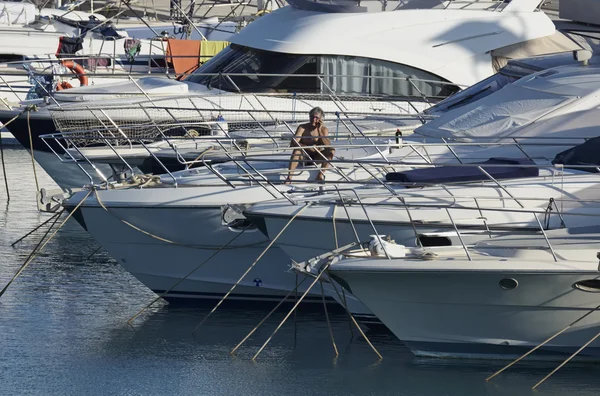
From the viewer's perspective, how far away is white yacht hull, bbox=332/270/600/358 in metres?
9.26

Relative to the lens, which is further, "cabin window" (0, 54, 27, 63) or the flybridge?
"cabin window" (0, 54, 27, 63)

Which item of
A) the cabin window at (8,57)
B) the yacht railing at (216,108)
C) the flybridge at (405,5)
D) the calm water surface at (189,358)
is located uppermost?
the flybridge at (405,5)

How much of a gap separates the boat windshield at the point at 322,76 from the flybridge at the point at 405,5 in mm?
989

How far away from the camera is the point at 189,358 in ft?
34.3

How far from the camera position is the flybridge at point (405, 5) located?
18134 mm

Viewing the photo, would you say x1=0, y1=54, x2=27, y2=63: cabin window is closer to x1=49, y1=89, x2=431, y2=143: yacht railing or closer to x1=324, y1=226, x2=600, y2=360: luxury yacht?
x1=49, y1=89, x2=431, y2=143: yacht railing

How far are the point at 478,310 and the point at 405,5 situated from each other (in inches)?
412

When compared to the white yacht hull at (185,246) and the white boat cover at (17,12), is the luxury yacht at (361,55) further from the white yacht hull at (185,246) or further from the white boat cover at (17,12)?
the white boat cover at (17,12)

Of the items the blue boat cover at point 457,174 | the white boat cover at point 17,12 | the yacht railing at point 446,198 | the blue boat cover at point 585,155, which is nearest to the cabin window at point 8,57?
the white boat cover at point 17,12

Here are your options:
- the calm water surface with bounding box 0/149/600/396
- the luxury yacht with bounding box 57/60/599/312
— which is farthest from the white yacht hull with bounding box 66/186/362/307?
the calm water surface with bounding box 0/149/600/396

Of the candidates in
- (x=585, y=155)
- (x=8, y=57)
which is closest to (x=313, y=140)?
(x=585, y=155)

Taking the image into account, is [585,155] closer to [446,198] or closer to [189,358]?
[446,198]

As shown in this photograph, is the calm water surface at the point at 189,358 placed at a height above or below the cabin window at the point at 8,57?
below

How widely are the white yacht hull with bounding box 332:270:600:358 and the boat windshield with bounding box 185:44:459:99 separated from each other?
7.98 metres
